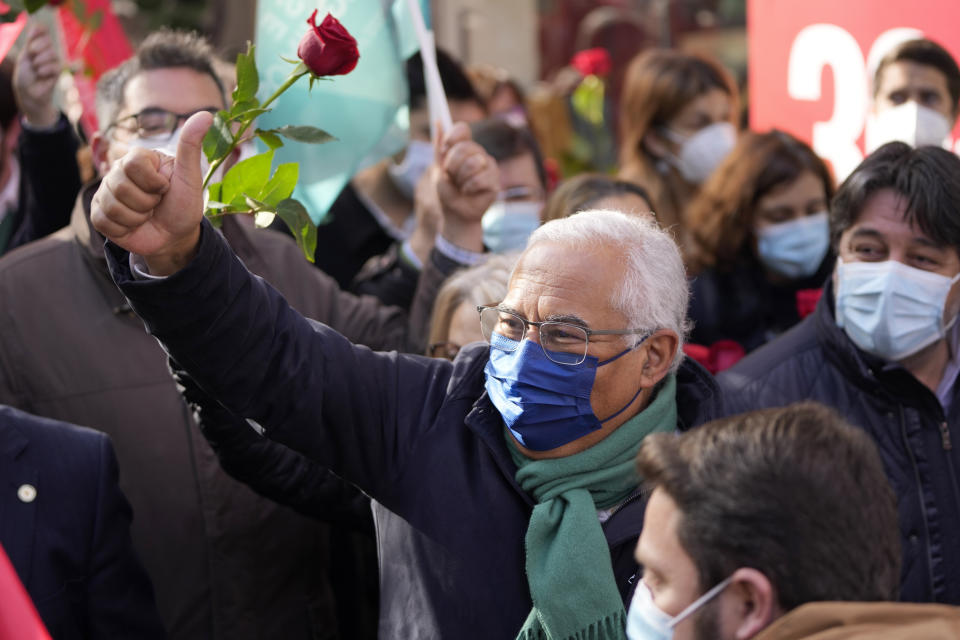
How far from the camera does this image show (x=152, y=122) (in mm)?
3098

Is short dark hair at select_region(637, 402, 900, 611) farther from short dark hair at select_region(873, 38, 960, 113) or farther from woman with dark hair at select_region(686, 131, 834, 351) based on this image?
short dark hair at select_region(873, 38, 960, 113)

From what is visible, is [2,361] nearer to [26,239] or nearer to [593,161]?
[26,239]

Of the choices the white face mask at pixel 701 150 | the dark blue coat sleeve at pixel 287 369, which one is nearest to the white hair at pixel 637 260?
the dark blue coat sleeve at pixel 287 369

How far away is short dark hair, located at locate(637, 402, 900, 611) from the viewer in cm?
162

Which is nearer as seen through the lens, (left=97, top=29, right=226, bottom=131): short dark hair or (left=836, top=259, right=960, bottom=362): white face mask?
(left=836, top=259, right=960, bottom=362): white face mask

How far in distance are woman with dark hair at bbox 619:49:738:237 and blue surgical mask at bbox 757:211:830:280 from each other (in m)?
0.91

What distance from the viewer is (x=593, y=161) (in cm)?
762

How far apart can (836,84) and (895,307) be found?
178 centimetres

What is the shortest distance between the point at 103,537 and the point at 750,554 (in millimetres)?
1515

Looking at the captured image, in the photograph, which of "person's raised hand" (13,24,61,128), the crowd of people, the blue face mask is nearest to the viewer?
the crowd of people

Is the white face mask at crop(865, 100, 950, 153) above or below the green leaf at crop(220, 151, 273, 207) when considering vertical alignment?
below

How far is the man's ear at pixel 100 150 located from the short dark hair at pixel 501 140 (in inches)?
60.2

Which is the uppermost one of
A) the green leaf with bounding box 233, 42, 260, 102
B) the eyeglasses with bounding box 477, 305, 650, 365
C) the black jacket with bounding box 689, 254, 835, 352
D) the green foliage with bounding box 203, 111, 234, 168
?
the green leaf with bounding box 233, 42, 260, 102

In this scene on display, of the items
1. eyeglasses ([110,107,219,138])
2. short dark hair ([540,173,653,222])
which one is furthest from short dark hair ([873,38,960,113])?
eyeglasses ([110,107,219,138])
